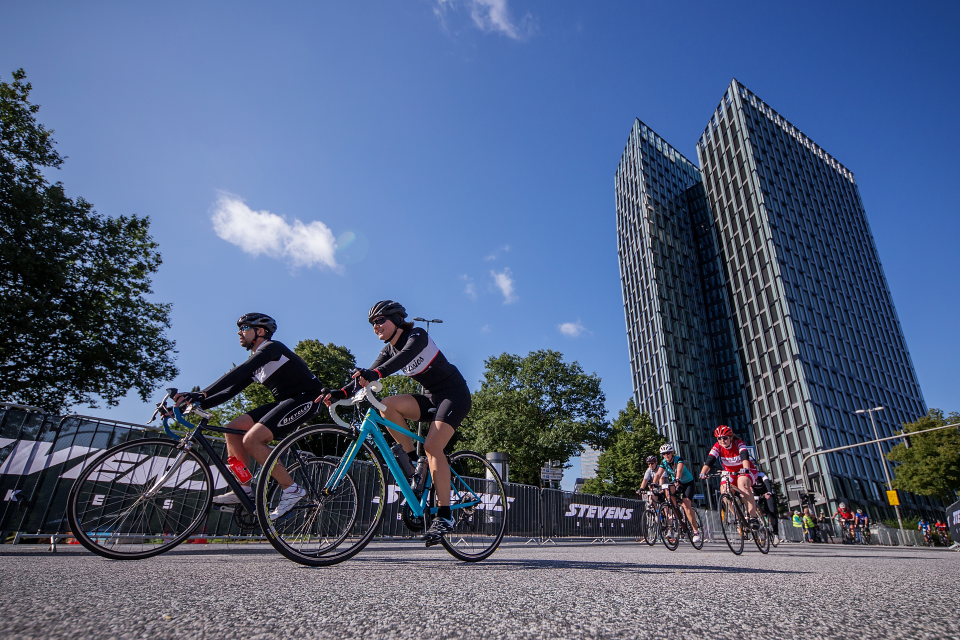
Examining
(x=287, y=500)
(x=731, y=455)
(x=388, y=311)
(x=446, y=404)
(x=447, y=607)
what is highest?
(x=388, y=311)

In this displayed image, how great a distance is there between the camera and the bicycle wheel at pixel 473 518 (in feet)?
13.1

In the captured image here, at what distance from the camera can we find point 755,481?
750 cm

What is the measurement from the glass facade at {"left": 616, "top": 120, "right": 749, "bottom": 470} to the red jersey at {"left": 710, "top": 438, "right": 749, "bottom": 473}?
6198 cm

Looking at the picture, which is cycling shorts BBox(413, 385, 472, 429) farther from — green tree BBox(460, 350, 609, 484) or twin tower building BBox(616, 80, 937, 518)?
twin tower building BBox(616, 80, 937, 518)

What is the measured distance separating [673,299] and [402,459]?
262 feet

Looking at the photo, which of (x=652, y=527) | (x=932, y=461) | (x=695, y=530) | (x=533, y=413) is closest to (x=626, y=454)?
(x=533, y=413)

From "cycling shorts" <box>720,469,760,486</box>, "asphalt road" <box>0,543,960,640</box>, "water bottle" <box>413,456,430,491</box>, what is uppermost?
"cycling shorts" <box>720,469,760,486</box>

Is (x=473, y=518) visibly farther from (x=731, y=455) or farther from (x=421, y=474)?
(x=731, y=455)

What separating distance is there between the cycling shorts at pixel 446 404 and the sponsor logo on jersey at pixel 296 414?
106cm

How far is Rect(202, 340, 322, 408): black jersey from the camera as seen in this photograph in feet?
12.9

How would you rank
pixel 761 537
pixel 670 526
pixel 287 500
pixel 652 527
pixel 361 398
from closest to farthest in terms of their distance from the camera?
pixel 287 500
pixel 361 398
pixel 761 537
pixel 670 526
pixel 652 527

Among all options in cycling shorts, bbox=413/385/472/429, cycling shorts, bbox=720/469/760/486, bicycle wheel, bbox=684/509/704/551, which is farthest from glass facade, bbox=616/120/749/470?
cycling shorts, bbox=413/385/472/429

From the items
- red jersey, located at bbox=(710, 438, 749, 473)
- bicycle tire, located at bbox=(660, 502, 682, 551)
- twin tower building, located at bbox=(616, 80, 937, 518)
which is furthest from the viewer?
twin tower building, located at bbox=(616, 80, 937, 518)

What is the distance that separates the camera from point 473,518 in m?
4.36
